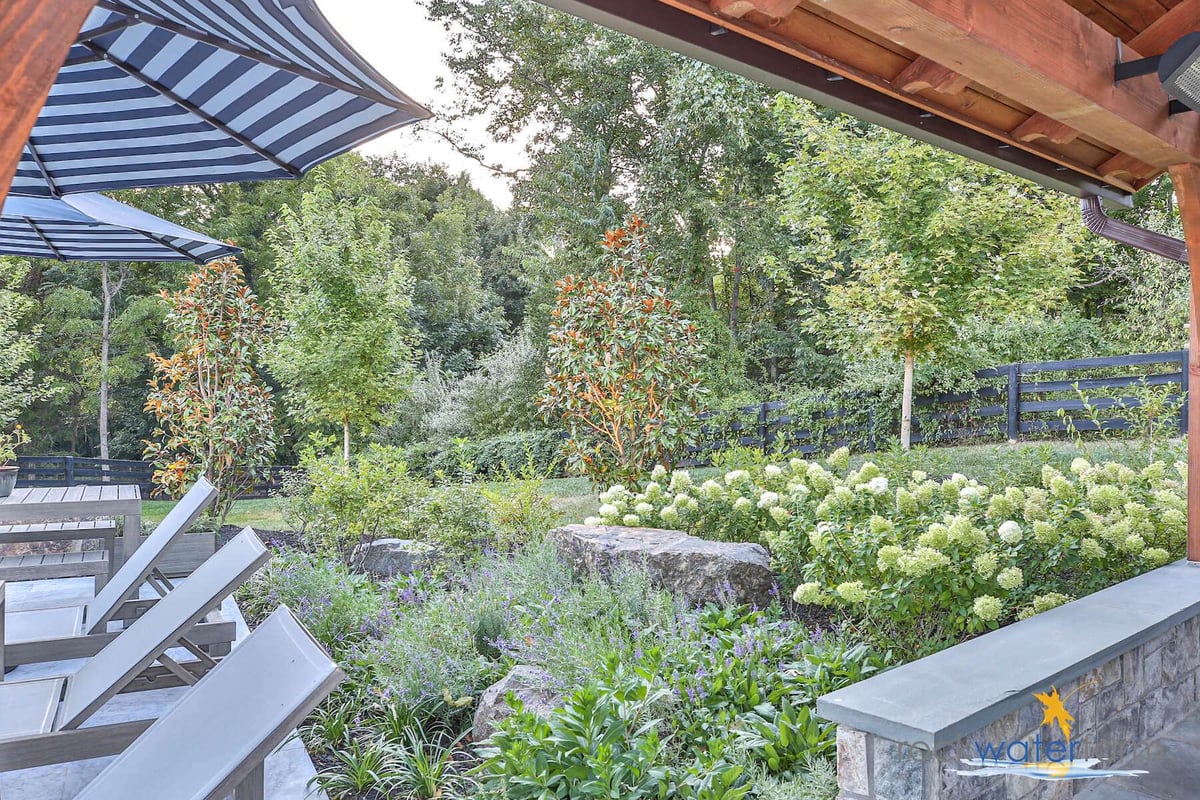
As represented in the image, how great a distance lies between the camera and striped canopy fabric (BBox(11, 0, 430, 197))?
241 centimetres

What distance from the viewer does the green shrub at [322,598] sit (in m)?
4.09

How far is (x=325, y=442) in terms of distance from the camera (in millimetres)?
6945

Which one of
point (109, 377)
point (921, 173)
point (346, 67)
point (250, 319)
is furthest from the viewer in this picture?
point (109, 377)

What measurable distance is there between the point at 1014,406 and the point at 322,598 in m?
9.47

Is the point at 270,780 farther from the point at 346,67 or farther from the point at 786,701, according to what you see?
the point at 346,67

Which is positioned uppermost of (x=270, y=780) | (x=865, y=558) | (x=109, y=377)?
(x=109, y=377)

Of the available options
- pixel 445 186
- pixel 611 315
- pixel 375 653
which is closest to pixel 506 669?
pixel 375 653

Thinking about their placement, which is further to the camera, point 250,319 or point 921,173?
point 921,173

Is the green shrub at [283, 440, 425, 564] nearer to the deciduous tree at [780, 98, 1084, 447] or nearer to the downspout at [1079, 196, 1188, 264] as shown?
the downspout at [1079, 196, 1188, 264]

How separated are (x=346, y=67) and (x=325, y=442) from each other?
4.96m

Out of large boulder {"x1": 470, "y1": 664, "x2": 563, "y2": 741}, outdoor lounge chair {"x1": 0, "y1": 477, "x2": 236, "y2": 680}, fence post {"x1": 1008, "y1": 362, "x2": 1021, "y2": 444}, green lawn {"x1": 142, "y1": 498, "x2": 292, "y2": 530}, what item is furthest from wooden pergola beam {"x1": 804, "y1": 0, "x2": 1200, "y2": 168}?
green lawn {"x1": 142, "y1": 498, "x2": 292, "y2": 530}

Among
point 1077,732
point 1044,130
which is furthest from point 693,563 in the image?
point 1044,130

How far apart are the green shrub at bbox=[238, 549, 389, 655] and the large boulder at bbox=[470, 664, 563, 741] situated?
1182mm

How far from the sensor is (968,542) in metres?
3.15
